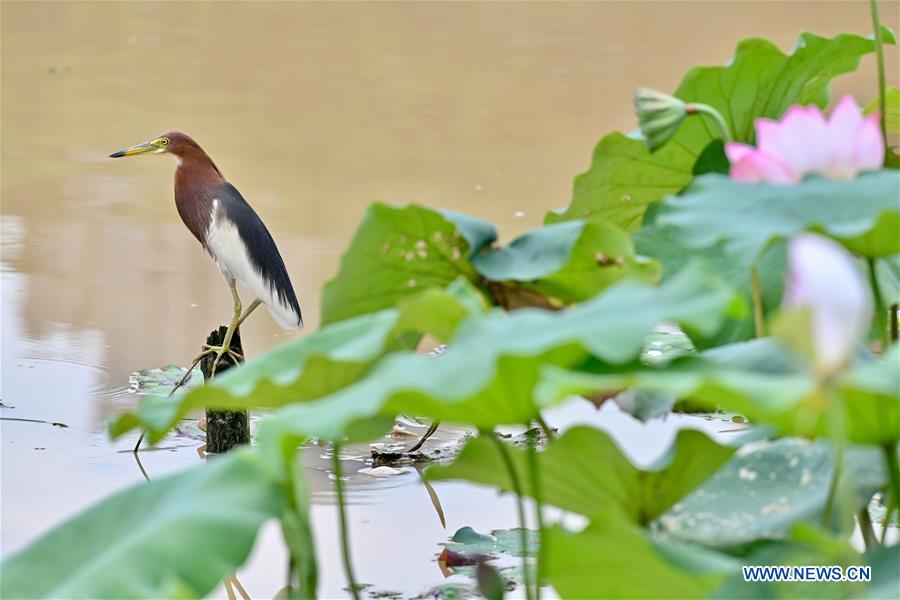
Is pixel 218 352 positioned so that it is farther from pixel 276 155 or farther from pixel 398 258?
pixel 276 155

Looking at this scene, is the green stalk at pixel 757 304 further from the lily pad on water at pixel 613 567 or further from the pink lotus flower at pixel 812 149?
the lily pad on water at pixel 613 567

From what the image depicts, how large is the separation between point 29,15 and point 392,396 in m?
7.94

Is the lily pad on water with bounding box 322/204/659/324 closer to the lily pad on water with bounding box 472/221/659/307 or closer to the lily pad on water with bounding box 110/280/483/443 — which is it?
the lily pad on water with bounding box 472/221/659/307

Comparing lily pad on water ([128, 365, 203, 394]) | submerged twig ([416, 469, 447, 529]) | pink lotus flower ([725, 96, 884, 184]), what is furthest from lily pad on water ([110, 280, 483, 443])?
lily pad on water ([128, 365, 203, 394])

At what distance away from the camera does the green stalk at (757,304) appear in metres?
1.00

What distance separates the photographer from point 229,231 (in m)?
3.09

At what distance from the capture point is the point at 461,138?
593cm

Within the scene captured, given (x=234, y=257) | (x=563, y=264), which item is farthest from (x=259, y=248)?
(x=563, y=264)

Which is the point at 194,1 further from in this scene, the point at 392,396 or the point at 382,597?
the point at 392,396

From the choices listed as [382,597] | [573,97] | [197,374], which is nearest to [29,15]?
[573,97]

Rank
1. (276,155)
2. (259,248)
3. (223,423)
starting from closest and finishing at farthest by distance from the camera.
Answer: (223,423) → (259,248) → (276,155)

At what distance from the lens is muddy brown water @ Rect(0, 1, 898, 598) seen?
2.83 metres

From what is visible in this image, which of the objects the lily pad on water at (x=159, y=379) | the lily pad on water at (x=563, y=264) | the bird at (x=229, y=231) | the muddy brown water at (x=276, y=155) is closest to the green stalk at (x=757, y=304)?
the lily pad on water at (x=563, y=264)

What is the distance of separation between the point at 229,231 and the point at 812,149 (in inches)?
90.5
